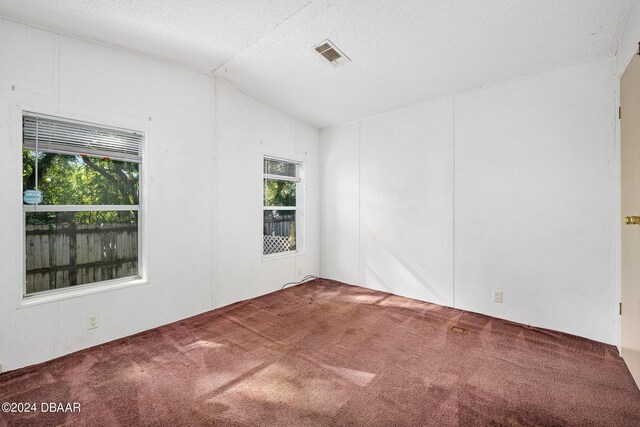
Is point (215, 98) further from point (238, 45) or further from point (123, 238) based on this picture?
point (123, 238)

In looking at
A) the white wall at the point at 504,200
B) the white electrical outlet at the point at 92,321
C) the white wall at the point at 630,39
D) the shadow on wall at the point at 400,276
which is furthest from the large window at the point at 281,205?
the white wall at the point at 630,39

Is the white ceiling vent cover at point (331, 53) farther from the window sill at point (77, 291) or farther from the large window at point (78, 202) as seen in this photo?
the window sill at point (77, 291)

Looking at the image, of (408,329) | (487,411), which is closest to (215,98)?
(408,329)

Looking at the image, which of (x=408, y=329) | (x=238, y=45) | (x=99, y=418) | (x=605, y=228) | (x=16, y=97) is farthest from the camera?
(x=408, y=329)

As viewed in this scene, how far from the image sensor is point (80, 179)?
8.04 feet

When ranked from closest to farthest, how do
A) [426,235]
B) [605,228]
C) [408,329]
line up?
[605,228] < [408,329] < [426,235]

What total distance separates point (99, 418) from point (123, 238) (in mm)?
1623

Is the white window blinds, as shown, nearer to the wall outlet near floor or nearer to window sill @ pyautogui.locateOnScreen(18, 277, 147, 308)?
window sill @ pyautogui.locateOnScreen(18, 277, 147, 308)

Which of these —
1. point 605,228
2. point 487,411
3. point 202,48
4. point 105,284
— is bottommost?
point 487,411

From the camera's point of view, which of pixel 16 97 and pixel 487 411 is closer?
pixel 487 411

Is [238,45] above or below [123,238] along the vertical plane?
above

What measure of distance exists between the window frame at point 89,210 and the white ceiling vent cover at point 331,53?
74.8 inches

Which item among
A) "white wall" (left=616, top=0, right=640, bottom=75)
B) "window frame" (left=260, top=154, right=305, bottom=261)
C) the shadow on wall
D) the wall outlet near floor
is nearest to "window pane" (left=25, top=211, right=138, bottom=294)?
"window frame" (left=260, top=154, right=305, bottom=261)

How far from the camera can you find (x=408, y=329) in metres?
2.80
